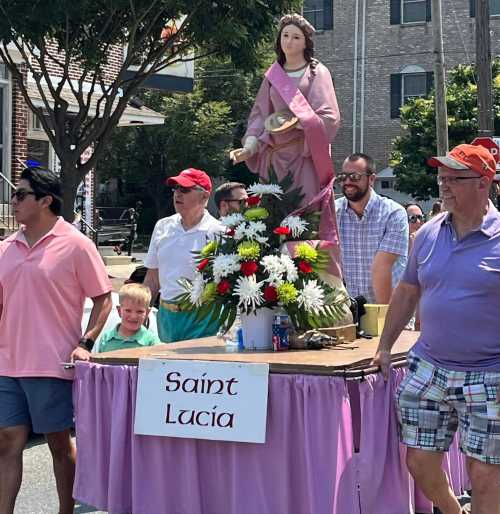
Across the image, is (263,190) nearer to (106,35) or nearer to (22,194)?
(22,194)

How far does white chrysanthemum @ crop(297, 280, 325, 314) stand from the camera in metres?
4.83

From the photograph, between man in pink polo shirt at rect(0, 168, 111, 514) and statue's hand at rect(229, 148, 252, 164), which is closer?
man in pink polo shirt at rect(0, 168, 111, 514)

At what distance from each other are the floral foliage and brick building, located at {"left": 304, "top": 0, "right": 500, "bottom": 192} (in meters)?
29.4

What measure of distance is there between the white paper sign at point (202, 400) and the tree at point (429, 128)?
23071 millimetres

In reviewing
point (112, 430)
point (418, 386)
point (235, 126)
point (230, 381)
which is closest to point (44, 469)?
point (112, 430)

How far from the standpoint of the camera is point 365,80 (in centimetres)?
3494

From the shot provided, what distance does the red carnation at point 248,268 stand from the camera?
4.85 metres

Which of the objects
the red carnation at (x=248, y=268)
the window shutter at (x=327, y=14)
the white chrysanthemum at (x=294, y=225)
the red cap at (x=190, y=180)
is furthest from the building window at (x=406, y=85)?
the red carnation at (x=248, y=268)

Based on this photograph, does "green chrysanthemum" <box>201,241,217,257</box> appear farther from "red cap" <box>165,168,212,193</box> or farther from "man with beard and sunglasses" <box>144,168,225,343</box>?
"red cap" <box>165,168,212,193</box>

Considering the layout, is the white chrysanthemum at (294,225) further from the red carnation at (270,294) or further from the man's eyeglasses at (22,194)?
the man's eyeglasses at (22,194)

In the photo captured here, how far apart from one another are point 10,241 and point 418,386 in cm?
234

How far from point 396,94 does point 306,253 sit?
101 ft

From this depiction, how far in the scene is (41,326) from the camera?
488cm

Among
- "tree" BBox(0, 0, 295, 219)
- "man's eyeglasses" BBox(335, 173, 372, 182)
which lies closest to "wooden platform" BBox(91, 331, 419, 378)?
"man's eyeglasses" BBox(335, 173, 372, 182)
